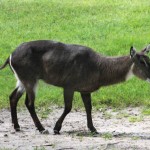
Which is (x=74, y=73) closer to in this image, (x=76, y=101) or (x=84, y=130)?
(x=84, y=130)

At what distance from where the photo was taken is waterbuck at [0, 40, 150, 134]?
944 cm

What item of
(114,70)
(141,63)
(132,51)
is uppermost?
(132,51)

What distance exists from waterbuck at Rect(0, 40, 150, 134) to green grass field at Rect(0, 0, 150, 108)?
7.60 feet

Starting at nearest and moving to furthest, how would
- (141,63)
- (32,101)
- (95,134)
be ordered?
1. (141,63)
2. (95,134)
3. (32,101)

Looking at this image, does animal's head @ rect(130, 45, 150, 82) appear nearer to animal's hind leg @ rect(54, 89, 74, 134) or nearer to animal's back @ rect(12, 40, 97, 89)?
animal's back @ rect(12, 40, 97, 89)

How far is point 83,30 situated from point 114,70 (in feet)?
33.2

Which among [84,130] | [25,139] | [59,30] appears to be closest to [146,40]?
[59,30]

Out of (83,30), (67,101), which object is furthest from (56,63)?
(83,30)

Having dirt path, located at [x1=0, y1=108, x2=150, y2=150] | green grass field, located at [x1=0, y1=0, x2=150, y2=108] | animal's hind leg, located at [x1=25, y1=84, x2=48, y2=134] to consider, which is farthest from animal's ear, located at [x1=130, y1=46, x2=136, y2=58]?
green grass field, located at [x1=0, y1=0, x2=150, y2=108]

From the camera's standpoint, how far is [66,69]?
955 centimetres

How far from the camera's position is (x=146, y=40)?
56.8 feet

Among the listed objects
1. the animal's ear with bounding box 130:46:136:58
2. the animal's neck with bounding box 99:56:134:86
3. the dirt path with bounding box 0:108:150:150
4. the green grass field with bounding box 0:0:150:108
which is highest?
the animal's ear with bounding box 130:46:136:58

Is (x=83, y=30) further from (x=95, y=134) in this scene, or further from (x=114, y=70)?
(x=95, y=134)

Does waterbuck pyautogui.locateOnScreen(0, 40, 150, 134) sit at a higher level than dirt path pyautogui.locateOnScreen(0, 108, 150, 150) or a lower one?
higher
